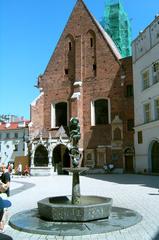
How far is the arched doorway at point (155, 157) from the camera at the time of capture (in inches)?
1036

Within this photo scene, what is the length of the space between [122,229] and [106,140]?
83.8 ft

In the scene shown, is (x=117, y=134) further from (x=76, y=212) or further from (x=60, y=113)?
(x=76, y=212)

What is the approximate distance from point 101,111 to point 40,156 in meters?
8.12

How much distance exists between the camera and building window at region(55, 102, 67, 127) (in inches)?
1399

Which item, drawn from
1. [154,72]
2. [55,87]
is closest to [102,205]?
[154,72]

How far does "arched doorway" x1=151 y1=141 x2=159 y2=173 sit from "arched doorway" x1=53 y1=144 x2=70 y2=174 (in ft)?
32.9

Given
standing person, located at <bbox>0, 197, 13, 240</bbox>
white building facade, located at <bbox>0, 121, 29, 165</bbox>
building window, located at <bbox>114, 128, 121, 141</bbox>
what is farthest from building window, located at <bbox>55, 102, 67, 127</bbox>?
standing person, located at <bbox>0, 197, 13, 240</bbox>

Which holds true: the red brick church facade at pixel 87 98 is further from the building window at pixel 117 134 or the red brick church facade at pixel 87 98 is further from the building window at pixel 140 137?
the building window at pixel 140 137

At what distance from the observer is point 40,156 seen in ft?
108

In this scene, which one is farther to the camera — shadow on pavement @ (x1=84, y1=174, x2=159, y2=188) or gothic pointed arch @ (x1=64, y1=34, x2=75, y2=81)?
gothic pointed arch @ (x1=64, y1=34, x2=75, y2=81)

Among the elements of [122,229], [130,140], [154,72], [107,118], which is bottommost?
[122,229]

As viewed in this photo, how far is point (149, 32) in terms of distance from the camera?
2775 centimetres

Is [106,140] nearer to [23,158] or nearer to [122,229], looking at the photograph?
[23,158]

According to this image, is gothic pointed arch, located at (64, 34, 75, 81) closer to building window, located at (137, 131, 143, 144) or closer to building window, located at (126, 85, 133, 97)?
building window, located at (126, 85, 133, 97)
